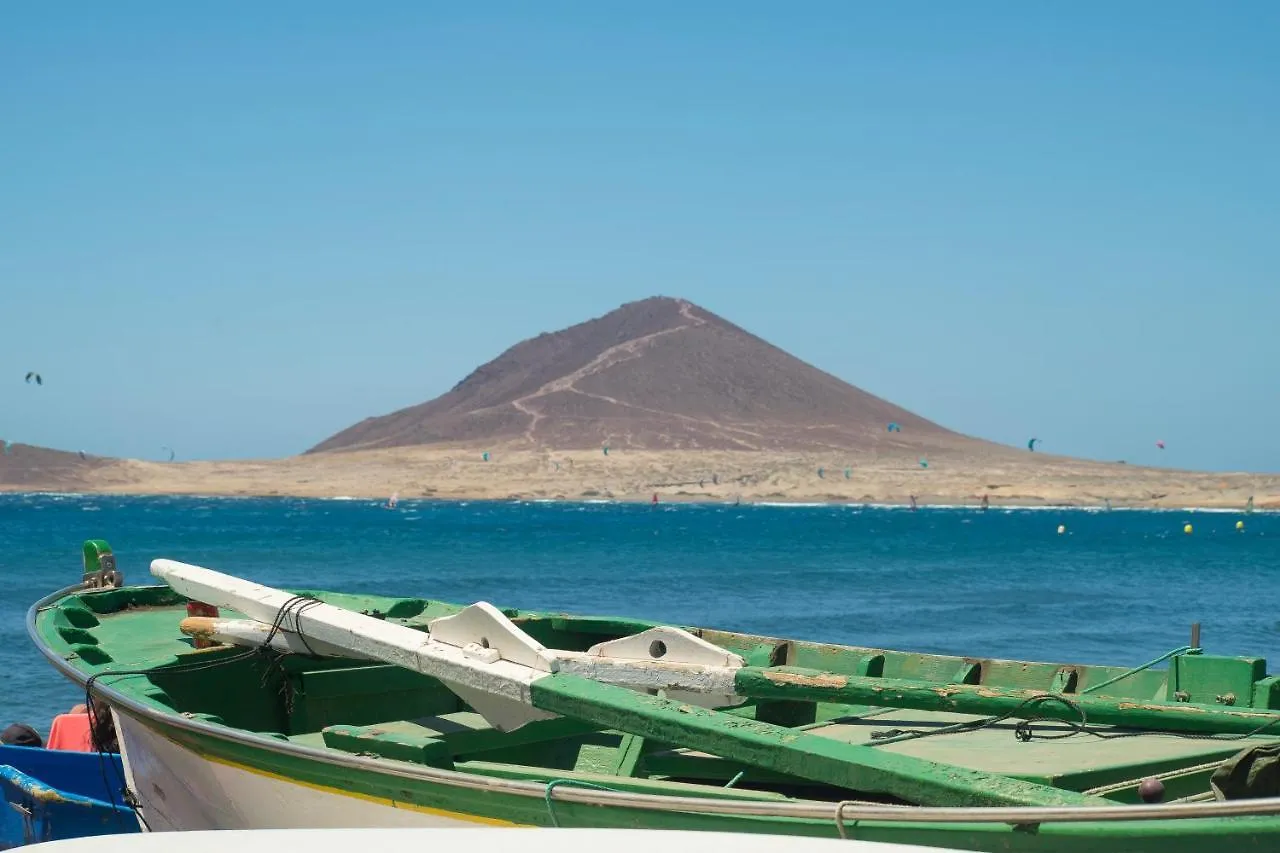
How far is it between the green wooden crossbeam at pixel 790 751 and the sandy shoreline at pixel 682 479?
15386 centimetres

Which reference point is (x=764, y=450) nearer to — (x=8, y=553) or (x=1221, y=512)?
(x=1221, y=512)

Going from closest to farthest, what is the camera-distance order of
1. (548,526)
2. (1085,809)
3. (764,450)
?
(1085,809), (548,526), (764,450)

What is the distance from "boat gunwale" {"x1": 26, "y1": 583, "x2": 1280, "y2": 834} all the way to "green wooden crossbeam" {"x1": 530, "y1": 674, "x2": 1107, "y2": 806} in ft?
0.58

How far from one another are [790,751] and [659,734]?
0.68m

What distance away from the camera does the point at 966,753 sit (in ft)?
25.3

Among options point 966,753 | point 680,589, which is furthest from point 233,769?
point 680,589

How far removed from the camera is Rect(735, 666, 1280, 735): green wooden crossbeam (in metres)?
7.45

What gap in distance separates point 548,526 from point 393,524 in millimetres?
11825

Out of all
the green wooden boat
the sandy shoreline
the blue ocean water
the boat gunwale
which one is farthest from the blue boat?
the sandy shoreline

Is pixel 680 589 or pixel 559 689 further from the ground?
pixel 559 689

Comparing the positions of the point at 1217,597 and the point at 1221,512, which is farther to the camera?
the point at 1221,512

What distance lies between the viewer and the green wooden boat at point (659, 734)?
18.1 ft

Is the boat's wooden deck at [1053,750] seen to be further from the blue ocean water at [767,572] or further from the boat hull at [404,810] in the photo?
the blue ocean water at [767,572]

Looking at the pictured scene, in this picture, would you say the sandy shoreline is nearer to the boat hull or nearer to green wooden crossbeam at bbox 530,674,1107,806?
the boat hull
